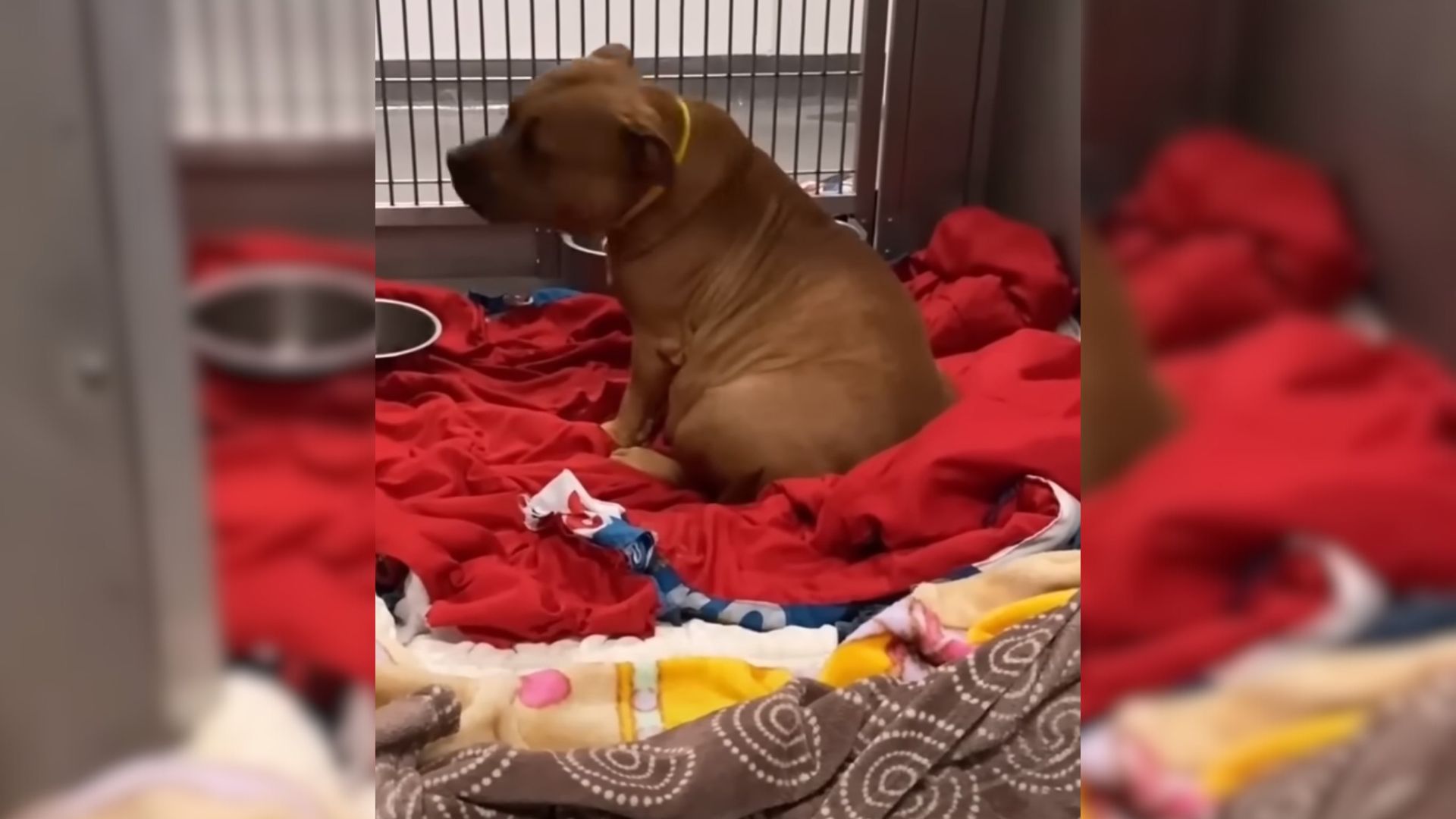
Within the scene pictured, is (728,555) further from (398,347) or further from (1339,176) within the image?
(1339,176)

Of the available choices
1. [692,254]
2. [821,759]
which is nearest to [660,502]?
[692,254]

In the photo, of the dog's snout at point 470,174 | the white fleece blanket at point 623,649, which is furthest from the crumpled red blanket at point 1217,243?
the dog's snout at point 470,174

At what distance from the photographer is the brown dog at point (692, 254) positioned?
6.19 feet

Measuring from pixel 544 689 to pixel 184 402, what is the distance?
1035mm

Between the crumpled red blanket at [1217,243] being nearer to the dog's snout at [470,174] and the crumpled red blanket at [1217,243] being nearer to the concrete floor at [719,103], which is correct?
the dog's snout at [470,174]

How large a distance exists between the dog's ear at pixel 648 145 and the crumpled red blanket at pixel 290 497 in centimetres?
164

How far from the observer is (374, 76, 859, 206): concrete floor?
2.68m

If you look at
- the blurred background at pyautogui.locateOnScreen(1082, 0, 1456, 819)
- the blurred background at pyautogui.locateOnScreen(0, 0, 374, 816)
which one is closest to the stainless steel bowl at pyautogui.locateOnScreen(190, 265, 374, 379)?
the blurred background at pyautogui.locateOnScreen(0, 0, 374, 816)

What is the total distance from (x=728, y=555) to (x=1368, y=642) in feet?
4.25

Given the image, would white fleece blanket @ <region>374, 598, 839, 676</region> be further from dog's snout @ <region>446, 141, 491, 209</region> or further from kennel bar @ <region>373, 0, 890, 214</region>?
kennel bar @ <region>373, 0, 890, 214</region>

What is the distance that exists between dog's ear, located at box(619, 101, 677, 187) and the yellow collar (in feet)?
0.05

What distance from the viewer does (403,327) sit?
2.25 metres

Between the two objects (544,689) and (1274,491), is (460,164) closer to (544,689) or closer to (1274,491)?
(544,689)

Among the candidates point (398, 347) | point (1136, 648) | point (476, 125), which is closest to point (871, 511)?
point (398, 347)
